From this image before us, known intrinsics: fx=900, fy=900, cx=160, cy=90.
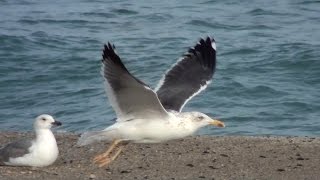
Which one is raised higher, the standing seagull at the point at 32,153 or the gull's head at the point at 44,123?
the gull's head at the point at 44,123

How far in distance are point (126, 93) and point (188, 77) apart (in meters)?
1.48

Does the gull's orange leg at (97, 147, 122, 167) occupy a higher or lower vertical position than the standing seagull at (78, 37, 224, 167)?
lower

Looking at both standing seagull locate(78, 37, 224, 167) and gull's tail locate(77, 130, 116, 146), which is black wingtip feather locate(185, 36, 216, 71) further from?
gull's tail locate(77, 130, 116, 146)

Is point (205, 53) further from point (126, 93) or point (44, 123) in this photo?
point (44, 123)

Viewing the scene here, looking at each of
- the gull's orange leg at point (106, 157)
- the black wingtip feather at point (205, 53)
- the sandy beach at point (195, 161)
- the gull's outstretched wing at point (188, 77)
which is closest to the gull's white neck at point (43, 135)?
the sandy beach at point (195, 161)

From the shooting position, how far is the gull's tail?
8.45 m

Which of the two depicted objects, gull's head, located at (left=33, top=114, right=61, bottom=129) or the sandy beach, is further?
gull's head, located at (left=33, top=114, right=61, bottom=129)

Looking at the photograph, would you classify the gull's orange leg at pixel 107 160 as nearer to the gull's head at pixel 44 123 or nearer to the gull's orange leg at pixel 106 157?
the gull's orange leg at pixel 106 157

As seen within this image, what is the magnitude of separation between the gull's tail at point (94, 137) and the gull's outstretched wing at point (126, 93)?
17 cm

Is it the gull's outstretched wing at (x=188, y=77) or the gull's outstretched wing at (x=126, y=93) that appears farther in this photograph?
the gull's outstretched wing at (x=188, y=77)

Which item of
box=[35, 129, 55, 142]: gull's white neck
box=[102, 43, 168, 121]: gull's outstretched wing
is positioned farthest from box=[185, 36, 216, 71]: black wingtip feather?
box=[35, 129, 55, 142]: gull's white neck

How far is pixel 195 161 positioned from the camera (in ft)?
28.7

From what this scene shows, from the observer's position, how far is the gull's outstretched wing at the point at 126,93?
25.7 feet

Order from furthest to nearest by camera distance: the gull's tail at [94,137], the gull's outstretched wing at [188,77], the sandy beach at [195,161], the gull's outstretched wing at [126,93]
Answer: the gull's outstretched wing at [188,77], the gull's tail at [94,137], the sandy beach at [195,161], the gull's outstretched wing at [126,93]
